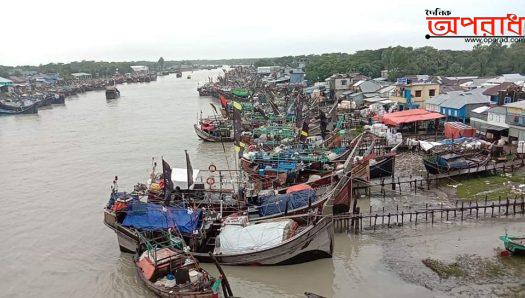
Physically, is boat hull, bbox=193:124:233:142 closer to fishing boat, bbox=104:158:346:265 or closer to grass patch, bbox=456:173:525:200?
grass patch, bbox=456:173:525:200

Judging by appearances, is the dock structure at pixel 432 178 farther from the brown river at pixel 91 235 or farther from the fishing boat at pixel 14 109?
the fishing boat at pixel 14 109

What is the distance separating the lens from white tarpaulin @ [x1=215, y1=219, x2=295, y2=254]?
16266 mm

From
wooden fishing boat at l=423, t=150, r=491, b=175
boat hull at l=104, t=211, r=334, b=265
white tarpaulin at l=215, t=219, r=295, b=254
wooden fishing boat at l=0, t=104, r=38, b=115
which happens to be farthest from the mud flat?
wooden fishing boat at l=0, t=104, r=38, b=115

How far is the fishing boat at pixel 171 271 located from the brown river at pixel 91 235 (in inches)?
42.5

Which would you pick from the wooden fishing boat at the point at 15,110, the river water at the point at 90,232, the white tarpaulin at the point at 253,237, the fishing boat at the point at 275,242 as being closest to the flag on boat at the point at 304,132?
the river water at the point at 90,232

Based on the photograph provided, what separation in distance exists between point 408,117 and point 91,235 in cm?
2425

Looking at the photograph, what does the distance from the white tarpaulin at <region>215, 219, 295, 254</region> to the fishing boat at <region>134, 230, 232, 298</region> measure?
63.4 inches

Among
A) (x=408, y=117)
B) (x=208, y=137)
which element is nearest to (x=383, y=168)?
(x=408, y=117)

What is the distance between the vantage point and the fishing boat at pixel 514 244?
15711mm

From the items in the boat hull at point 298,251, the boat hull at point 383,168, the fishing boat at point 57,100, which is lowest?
the boat hull at point 298,251

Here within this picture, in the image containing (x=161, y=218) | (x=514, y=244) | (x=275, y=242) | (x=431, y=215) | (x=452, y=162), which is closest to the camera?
(x=514, y=244)

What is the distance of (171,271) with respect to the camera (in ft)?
49.0

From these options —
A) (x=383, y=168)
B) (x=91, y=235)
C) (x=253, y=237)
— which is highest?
(x=383, y=168)

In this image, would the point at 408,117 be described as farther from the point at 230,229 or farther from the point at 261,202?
the point at 230,229
